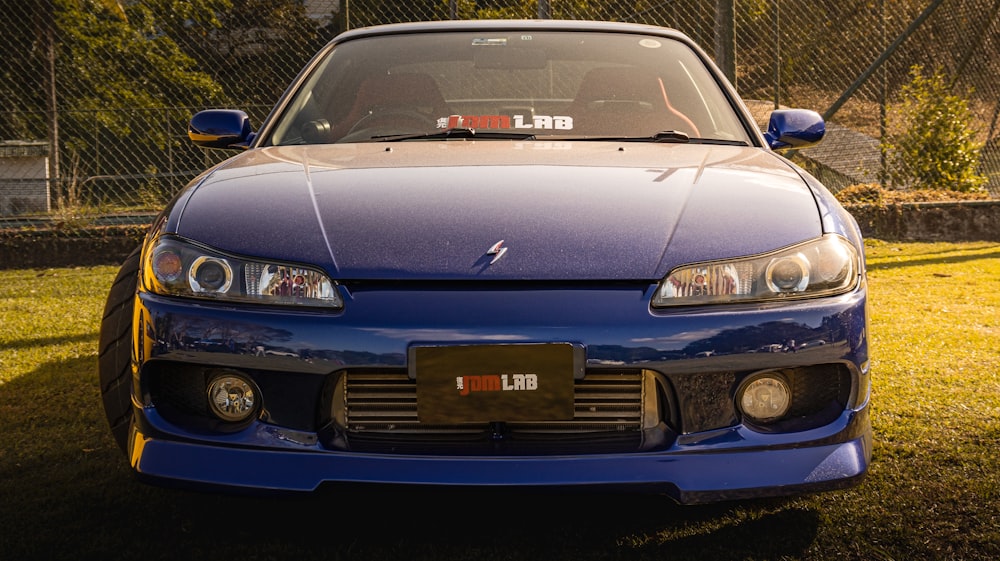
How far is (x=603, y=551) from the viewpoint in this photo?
7.46 feet

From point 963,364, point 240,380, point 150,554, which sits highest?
point 240,380

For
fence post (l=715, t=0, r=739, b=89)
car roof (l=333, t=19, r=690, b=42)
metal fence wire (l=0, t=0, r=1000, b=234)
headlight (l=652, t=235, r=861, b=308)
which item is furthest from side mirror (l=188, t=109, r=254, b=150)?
fence post (l=715, t=0, r=739, b=89)

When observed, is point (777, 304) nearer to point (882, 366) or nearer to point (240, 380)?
point (240, 380)

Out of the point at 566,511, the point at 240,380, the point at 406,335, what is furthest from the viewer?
the point at 566,511

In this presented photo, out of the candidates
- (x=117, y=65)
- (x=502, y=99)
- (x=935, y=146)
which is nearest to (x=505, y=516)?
(x=502, y=99)

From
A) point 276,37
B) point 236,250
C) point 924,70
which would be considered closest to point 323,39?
point 276,37

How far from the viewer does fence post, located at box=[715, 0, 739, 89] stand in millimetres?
6723

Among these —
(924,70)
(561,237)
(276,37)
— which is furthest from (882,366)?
(276,37)

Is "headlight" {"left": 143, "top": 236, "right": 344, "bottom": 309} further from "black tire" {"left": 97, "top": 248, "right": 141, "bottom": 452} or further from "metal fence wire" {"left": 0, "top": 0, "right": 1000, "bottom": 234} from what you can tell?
"metal fence wire" {"left": 0, "top": 0, "right": 1000, "bottom": 234}

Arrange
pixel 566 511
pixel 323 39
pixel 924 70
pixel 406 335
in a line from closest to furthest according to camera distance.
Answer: pixel 406 335 → pixel 566 511 → pixel 323 39 → pixel 924 70

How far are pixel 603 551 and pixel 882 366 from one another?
2.13m

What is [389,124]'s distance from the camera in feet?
10.8

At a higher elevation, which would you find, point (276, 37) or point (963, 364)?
point (276, 37)

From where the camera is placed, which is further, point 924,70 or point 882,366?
point 924,70
